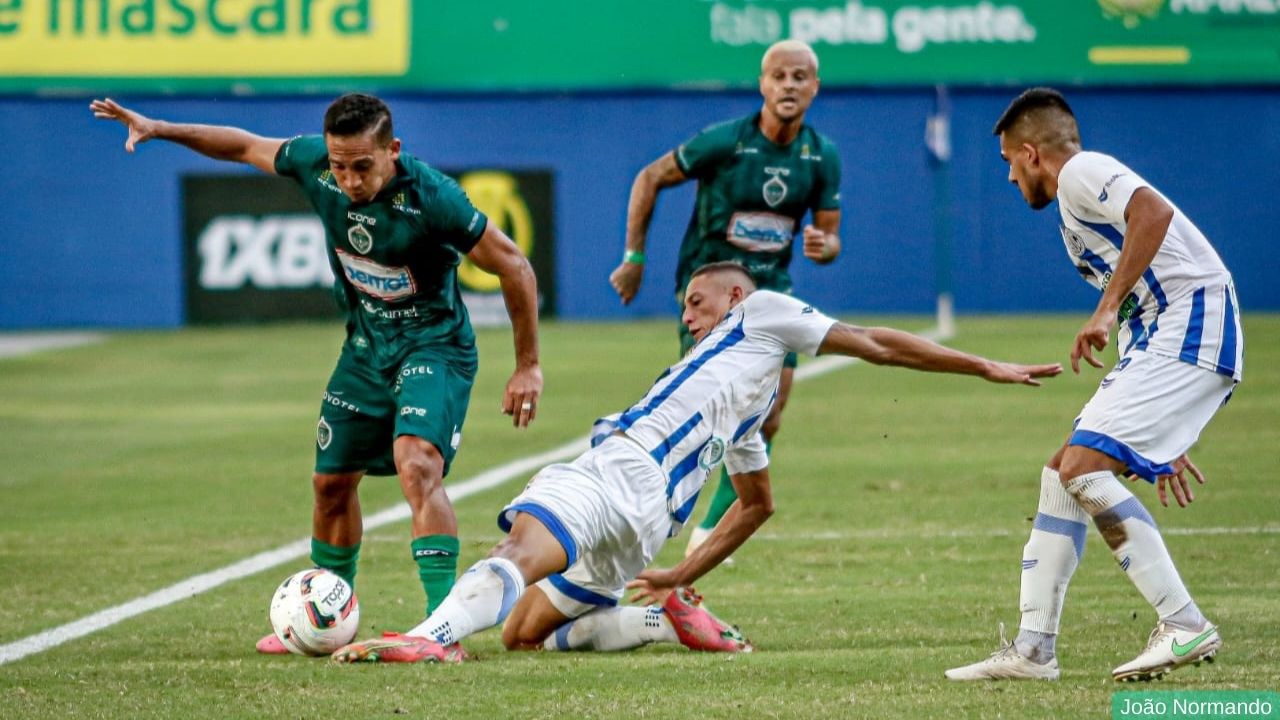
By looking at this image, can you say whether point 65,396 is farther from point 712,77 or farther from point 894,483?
point 712,77

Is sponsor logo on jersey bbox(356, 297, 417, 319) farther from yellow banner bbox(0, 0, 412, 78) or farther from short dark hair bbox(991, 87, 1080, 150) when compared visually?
yellow banner bbox(0, 0, 412, 78)

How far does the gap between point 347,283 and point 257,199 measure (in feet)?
63.5

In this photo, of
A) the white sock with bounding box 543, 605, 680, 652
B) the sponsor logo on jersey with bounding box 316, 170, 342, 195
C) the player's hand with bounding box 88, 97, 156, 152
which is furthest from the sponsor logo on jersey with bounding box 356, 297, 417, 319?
the white sock with bounding box 543, 605, 680, 652

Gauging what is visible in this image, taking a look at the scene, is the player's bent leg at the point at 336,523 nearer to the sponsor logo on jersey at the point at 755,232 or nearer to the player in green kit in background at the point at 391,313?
the player in green kit in background at the point at 391,313

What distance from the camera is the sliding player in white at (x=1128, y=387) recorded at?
599cm

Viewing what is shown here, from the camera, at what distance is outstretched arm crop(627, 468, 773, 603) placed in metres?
7.07

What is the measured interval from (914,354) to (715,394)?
71cm

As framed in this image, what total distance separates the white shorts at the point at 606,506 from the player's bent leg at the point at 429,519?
46cm

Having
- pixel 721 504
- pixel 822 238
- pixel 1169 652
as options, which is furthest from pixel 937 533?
pixel 1169 652

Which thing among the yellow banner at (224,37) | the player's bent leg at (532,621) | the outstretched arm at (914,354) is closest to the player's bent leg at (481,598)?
the player's bent leg at (532,621)

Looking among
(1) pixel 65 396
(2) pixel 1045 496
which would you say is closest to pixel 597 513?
(2) pixel 1045 496

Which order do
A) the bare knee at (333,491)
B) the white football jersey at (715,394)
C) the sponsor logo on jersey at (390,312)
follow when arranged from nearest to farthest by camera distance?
the white football jersey at (715,394), the sponsor logo on jersey at (390,312), the bare knee at (333,491)

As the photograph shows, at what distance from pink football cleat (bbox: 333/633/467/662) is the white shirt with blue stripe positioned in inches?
93.1

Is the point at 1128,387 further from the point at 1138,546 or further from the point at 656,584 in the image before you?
the point at 656,584
